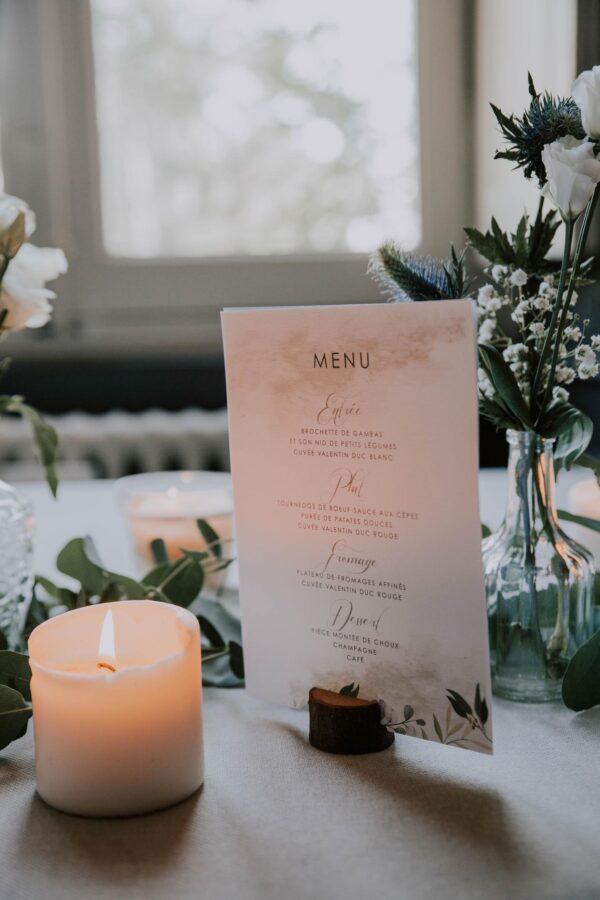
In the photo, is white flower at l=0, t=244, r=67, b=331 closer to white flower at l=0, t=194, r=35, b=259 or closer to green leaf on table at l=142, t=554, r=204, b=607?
white flower at l=0, t=194, r=35, b=259

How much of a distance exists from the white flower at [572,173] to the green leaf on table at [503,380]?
0.09 metres

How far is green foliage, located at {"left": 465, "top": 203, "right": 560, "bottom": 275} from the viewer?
0.53 metres

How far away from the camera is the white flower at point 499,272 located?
1.78 ft

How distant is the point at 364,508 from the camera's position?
493 millimetres

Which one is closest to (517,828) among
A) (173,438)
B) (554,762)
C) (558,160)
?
(554,762)

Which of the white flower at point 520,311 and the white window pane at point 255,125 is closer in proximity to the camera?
the white flower at point 520,311

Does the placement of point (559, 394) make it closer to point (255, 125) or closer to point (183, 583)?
point (183, 583)

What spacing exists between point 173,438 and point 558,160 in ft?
5.83

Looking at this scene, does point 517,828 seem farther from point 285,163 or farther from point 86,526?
point 285,163

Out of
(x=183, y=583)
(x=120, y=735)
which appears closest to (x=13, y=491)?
(x=183, y=583)

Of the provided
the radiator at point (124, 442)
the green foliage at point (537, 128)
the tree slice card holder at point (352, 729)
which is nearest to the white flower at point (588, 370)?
the green foliage at point (537, 128)

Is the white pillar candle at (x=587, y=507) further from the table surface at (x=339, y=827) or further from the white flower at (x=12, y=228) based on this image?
the white flower at (x=12, y=228)

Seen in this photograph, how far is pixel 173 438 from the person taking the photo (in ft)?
7.13

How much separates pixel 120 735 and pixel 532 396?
0.30 metres
